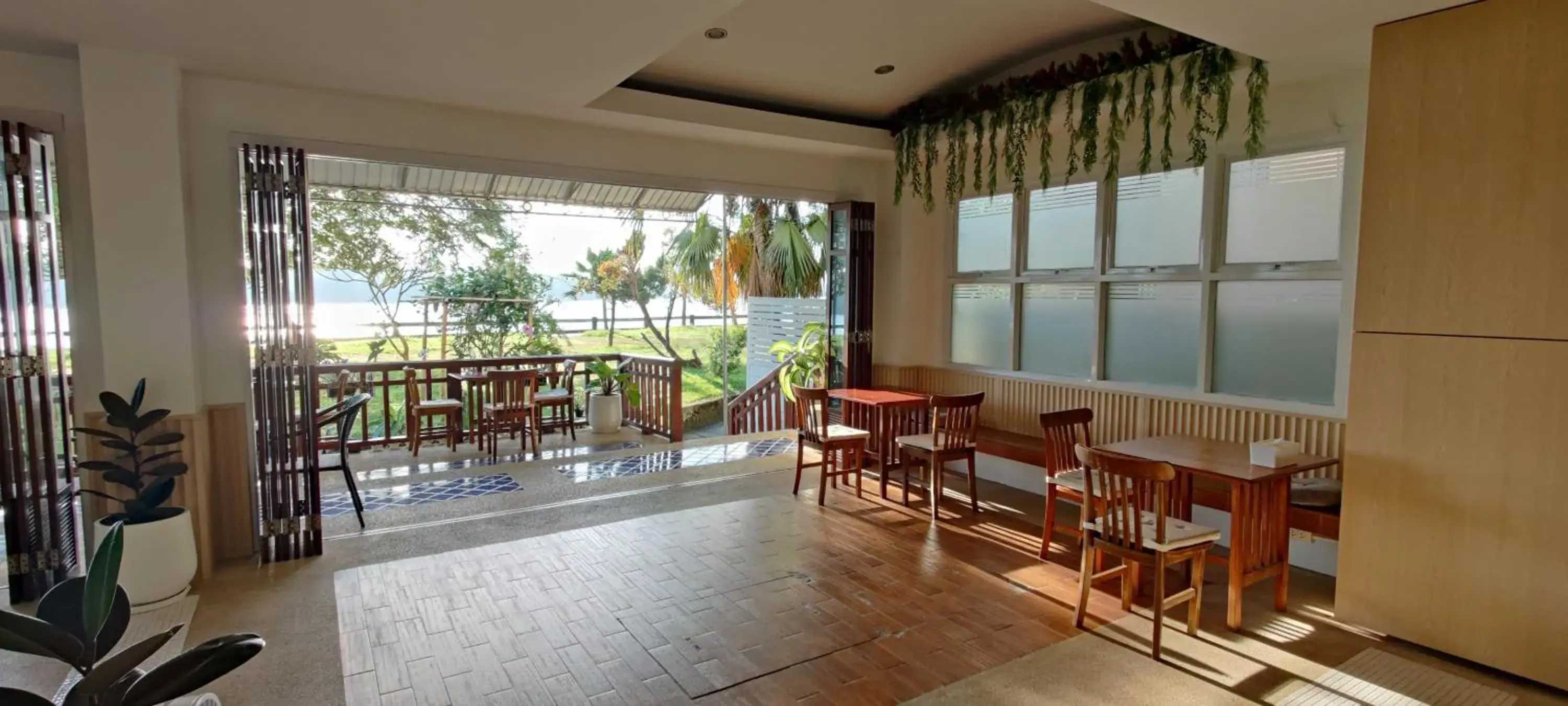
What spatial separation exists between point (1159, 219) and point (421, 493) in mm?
5397

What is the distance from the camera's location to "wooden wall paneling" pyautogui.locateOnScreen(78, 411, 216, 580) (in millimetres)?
3676

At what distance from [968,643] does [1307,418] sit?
241 cm

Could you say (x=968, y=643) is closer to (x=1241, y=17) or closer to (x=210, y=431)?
(x=1241, y=17)

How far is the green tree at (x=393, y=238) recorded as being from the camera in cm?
837

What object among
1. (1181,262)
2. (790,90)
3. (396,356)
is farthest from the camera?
(396,356)

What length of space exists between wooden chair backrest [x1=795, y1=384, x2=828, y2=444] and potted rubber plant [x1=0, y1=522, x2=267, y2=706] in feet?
13.2

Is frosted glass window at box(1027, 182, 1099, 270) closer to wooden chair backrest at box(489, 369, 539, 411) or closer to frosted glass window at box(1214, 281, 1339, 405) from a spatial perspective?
frosted glass window at box(1214, 281, 1339, 405)

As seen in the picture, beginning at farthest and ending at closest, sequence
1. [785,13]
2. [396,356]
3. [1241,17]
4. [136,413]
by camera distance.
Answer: [396,356], [785,13], [136,413], [1241,17]

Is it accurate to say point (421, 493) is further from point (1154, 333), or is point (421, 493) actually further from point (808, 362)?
point (1154, 333)

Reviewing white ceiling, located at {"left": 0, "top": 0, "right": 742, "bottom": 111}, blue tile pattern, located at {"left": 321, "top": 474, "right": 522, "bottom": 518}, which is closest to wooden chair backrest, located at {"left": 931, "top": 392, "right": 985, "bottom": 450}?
white ceiling, located at {"left": 0, "top": 0, "right": 742, "bottom": 111}

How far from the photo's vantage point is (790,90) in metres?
5.34

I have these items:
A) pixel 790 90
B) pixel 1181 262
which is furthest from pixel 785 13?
pixel 1181 262

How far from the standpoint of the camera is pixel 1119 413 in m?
5.07

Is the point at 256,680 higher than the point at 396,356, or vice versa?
the point at 396,356
